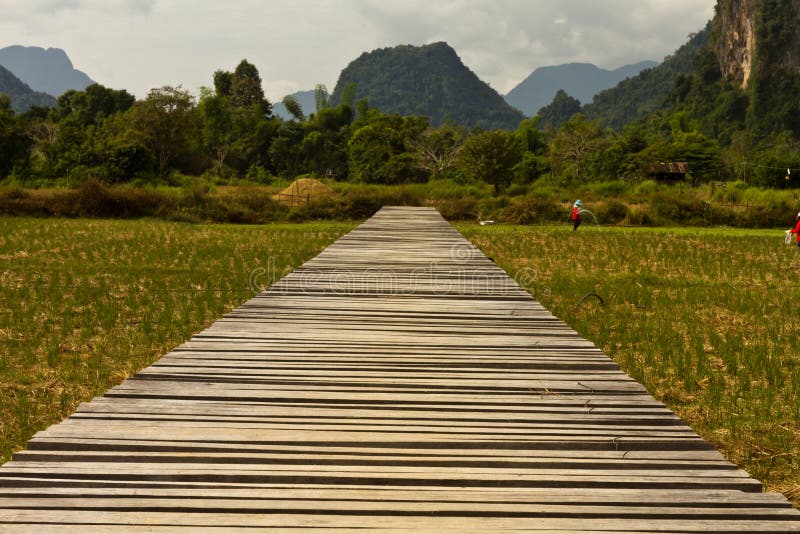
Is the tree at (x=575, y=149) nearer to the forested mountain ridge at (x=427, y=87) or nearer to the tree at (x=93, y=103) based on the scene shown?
the tree at (x=93, y=103)

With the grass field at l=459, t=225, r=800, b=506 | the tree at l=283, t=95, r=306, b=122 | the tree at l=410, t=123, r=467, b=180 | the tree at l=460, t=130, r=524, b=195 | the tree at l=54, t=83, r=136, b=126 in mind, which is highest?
the tree at l=283, t=95, r=306, b=122

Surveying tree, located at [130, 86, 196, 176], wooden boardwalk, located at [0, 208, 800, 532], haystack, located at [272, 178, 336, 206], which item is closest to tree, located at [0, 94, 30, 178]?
tree, located at [130, 86, 196, 176]

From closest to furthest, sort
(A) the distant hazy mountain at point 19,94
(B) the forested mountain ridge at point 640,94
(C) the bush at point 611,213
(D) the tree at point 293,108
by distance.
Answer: (C) the bush at point 611,213, (D) the tree at point 293,108, (B) the forested mountain ridge at point 640,94, (A) the distant hazy mountain at point 19,94

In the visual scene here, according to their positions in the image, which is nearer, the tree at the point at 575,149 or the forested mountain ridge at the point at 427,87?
the tree at the point at 575,149

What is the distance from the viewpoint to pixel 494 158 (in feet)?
104

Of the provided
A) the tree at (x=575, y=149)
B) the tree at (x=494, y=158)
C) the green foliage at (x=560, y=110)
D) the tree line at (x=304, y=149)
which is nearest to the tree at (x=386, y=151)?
the tree line at (x=304, y=149)

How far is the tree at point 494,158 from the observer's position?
104ft

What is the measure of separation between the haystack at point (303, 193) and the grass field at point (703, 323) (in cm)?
1071

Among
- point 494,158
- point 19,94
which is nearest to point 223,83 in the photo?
point 494,158

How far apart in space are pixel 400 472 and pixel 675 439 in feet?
3.56

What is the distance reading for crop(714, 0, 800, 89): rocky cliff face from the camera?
250 feet

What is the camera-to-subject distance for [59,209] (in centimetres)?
2178

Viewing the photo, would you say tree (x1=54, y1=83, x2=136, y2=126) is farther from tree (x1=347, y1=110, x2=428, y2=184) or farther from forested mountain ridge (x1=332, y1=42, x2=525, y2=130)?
forested mountain ridge (x1=332, y1=42, x2=525, y2=130)

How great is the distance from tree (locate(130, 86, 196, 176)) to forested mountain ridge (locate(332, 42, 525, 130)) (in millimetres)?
85586
